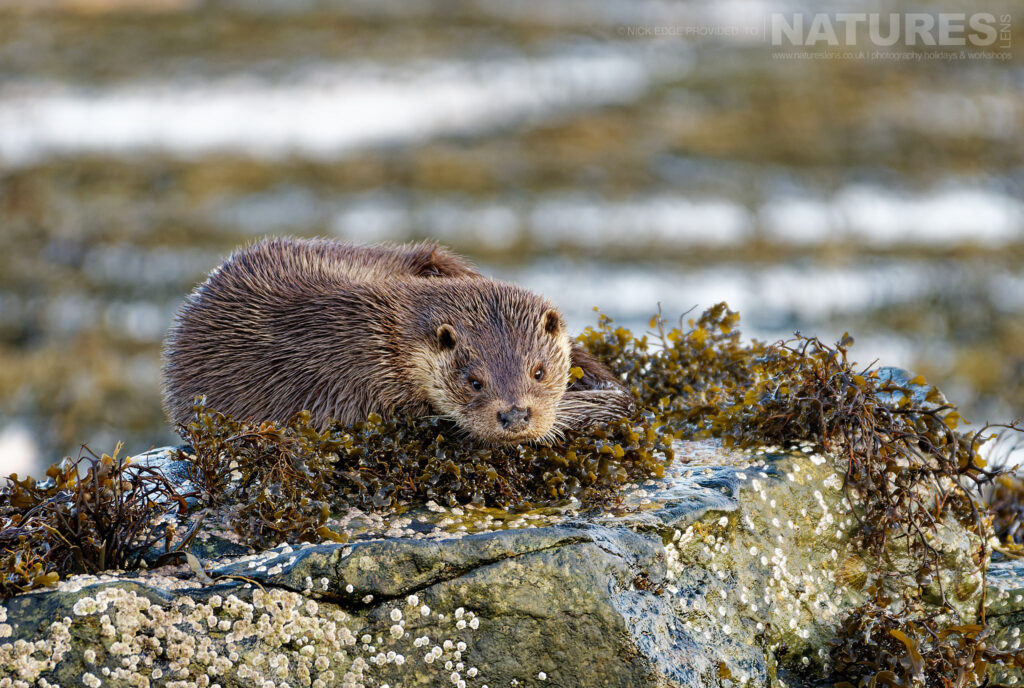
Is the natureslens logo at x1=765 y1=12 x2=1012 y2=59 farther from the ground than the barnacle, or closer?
farther from the ground

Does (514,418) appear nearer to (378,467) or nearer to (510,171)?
(378,467)

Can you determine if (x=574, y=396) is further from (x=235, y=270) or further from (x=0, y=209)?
(x=0, y=209)

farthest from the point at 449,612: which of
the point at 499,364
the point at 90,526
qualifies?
the point at 90,526

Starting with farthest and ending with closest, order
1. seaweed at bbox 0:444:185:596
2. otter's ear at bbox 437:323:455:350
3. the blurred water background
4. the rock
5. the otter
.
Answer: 1. the blurred water background
2. otter's ear at bbox 437:323:455:350
3. the otter
4. seaweed at bbox 0:444:185:596
5. the rock

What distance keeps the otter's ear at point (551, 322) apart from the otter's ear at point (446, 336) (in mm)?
544

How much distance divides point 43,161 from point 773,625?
78.0 ft

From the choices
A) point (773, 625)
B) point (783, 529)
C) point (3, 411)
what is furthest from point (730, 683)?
point (3, 411)

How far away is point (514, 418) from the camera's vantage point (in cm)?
596

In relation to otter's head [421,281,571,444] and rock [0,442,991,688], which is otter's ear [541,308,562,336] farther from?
rock [0,442,991,688]

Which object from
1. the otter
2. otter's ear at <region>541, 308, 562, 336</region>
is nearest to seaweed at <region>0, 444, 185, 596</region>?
the otter

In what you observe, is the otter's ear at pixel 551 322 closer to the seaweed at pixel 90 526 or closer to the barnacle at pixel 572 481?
the barnacle at pixel 572 481

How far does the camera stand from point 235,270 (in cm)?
768

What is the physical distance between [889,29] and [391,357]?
99.5ft

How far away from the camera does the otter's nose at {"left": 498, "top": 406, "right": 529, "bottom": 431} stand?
596 cm
